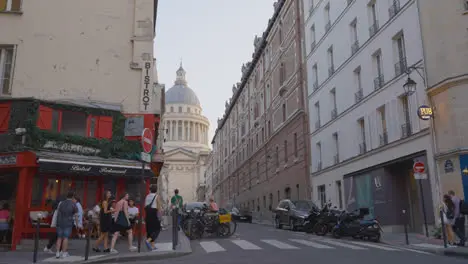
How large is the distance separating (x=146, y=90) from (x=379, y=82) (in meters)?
11.8

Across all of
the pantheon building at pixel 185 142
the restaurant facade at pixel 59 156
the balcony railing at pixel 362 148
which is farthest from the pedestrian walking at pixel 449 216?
the pantheon building at pixel 185 142

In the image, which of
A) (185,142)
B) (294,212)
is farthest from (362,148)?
(185,142)

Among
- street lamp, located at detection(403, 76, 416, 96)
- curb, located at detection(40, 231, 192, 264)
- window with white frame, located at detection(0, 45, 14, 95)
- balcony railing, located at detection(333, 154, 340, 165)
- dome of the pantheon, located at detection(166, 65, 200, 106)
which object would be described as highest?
dome of the pantheon, located at detection(166, 65, 200, 106)

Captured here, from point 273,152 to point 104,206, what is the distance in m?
29.3

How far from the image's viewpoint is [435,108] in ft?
57.1

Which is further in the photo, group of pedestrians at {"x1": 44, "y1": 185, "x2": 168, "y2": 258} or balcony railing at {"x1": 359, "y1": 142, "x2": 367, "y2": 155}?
balcony railing at {"x1": 359, "y1": 142, "x2": 367, "y2": 155}

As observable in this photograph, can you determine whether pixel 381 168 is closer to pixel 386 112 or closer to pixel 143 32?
pixel 386 112

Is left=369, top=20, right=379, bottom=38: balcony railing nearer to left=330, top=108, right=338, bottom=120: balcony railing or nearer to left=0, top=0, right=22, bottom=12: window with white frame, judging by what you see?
left=330, top=108, right=338, bottom=120: balcony railing

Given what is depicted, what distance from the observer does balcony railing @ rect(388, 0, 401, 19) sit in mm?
20547

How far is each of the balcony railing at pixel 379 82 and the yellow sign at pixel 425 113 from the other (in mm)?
4577

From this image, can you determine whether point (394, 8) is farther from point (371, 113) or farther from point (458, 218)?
point (458, 218)

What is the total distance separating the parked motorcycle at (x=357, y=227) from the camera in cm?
1636

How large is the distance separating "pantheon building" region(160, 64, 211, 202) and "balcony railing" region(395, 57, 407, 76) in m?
96.5

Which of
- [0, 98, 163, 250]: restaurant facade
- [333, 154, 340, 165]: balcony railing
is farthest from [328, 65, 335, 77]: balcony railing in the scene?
[0, 98, 163, 250]: restaurant facade
